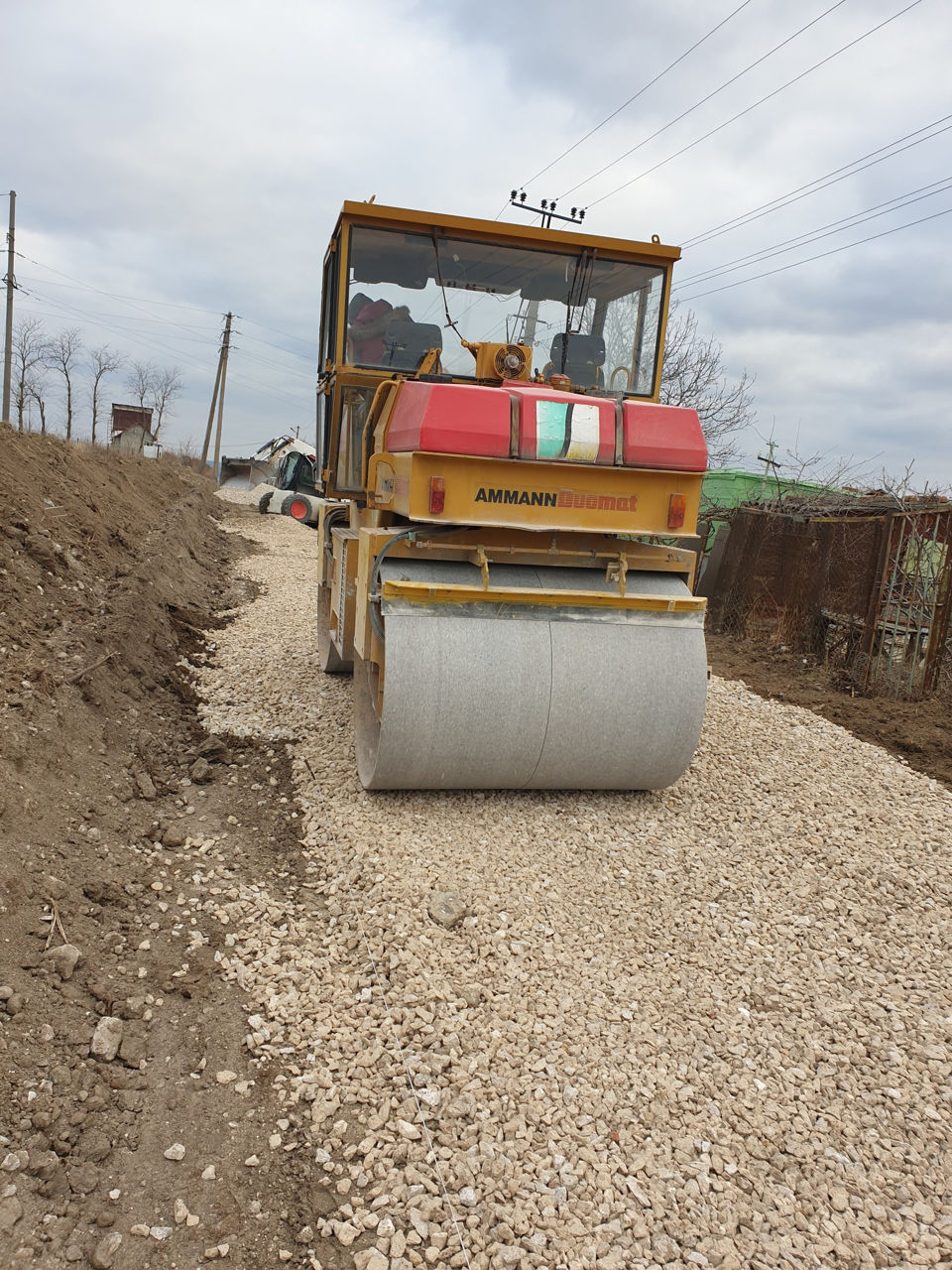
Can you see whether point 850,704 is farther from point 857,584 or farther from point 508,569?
point 508,569

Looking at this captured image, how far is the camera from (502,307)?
541cm

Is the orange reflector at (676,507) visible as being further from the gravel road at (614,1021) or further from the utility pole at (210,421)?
the utility pole at (210,421)

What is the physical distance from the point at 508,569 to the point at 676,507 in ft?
2.91

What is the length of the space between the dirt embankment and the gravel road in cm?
20

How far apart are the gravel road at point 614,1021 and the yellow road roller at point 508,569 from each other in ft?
1.39

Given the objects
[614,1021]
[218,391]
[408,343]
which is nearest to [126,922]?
[614,1021]

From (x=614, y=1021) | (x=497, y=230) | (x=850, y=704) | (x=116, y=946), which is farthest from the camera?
(x=850, y=704)

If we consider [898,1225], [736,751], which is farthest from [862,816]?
[898,1225]

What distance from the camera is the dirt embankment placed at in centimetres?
240

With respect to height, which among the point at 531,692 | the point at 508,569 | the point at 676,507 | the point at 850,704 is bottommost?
the point at 850,704

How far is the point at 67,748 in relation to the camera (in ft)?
15.5

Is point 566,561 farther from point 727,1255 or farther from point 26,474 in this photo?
point 26,474

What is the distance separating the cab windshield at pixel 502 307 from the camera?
530cm

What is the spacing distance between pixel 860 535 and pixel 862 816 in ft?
14.7
